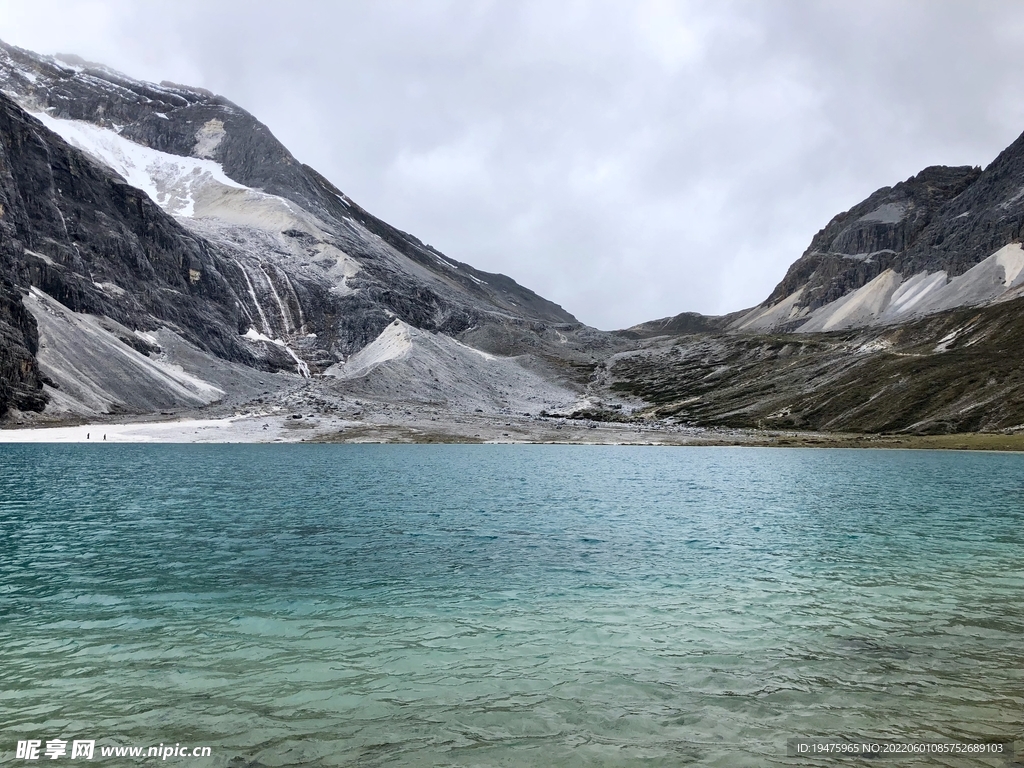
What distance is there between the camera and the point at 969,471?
72.6 m

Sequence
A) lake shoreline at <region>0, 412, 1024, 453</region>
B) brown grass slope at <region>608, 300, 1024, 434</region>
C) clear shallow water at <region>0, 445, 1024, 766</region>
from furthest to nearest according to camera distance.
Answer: brown grass slope at <region>608, 300, 1024, 434</region>, lake shoreline at <region>0, 412, 1024, 453</region>, clear shallow water at <region>0, 445, 1024, 766</region>

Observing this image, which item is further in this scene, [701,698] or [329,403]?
[329,403]

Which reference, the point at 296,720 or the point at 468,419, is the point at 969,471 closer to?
the point at 296,720

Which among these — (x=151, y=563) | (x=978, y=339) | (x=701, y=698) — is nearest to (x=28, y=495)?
(x=151, y=563)

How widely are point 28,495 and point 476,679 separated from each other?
44.0m

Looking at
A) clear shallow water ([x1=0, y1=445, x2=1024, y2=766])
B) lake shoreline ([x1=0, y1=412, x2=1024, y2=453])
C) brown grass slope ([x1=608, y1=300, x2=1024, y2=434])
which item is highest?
brown grass slope ([x1=608, y1=300, x2=1024, y2=434])

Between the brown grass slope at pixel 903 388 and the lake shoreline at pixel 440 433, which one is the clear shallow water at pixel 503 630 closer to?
the lake shoreline at pixel 440 433

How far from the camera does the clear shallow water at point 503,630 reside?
11969mm

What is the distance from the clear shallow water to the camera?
1197 cm

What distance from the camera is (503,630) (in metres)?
17.9

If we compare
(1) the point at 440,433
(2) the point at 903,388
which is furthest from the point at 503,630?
(2) the point at 903,388

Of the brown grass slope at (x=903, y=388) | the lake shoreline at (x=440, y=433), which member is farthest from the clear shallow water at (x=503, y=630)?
the brown grass slope at (x=903, y=388)

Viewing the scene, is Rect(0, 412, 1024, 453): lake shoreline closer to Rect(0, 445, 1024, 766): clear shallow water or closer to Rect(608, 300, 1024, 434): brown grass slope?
Rect(608, 300, 1024, 434): brown grass slope

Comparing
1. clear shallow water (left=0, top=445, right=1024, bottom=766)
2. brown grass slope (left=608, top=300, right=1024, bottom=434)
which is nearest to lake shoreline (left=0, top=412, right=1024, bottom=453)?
brown grass slope (left=608, top=300, right=1024, bottom=434)
